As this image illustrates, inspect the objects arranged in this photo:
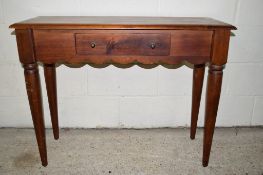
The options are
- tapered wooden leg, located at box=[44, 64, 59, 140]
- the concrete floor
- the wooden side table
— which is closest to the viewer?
the wooden side table

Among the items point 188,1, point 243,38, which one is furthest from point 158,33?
point 243,38

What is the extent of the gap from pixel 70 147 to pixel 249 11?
4.50 feet

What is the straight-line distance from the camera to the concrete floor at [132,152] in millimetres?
1251

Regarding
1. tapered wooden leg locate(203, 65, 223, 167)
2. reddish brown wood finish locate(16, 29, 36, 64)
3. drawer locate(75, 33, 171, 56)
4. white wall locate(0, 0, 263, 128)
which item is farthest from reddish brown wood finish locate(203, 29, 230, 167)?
reddish brown wood finish locate(16, 29, 36, 64)

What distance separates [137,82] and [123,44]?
1.88 feet

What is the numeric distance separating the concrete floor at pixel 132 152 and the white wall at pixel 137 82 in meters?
0.10

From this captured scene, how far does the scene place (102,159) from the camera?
1.33 meters

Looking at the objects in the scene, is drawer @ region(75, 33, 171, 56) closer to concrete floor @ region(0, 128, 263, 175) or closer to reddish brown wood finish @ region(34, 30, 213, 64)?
reddish brown wood finish @ region(34, 30, 213, 64)

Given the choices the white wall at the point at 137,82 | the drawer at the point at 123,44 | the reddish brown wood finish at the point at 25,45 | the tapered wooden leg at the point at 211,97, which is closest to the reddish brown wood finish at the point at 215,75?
the tapered wooden leg at the point at 211,97

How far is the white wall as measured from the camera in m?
1.41

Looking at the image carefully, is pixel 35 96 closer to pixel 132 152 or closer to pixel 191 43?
pixel 132 152

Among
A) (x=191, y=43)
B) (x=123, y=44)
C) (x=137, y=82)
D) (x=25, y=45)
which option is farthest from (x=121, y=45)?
(x=137, y=82)

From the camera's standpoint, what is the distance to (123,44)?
102 cm

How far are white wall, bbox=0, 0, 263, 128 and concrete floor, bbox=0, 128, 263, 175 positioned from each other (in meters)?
0.10
